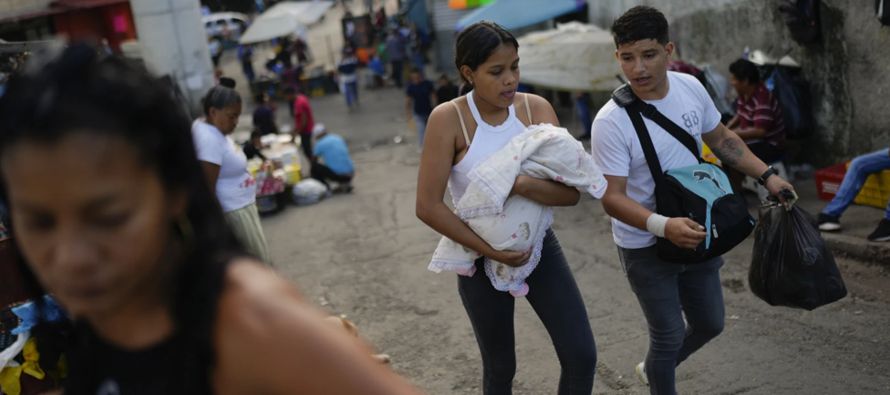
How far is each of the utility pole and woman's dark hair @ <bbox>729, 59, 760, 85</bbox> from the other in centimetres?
1108

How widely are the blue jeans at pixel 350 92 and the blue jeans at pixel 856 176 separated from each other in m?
16.9

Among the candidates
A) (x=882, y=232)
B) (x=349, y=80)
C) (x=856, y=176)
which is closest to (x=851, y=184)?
(x=856, y=176)

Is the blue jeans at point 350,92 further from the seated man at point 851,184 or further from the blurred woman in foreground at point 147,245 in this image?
the blurred woman in foreground at point 147,245

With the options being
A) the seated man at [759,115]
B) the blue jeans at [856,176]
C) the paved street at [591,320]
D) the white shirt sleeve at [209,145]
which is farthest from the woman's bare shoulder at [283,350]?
the seated man at [759,115]

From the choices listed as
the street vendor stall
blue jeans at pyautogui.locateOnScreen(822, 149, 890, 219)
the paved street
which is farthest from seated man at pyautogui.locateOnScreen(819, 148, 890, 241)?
the street vendor stall

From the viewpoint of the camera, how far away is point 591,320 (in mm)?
6672

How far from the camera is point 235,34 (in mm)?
41469

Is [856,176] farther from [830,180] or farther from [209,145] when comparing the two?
[209,145]

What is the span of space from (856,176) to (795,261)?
13.4 feet

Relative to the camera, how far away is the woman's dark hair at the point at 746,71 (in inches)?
374

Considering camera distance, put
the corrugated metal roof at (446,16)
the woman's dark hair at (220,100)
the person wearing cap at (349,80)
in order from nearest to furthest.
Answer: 1. the woman's dark hair at (220,100)
2. the person wearing cap at (349,80)
3. the corrugated metal roof at (446,16)

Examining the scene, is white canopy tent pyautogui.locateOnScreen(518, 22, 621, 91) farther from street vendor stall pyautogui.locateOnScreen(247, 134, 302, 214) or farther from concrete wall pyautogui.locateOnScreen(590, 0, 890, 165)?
street vendor stall pyautogui.locateOnScreen(247, 134, 302, 214)

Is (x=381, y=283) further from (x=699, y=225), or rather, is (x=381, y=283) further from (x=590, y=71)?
(x=590, y=71)

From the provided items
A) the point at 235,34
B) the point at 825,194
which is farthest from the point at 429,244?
the point at 235,34
